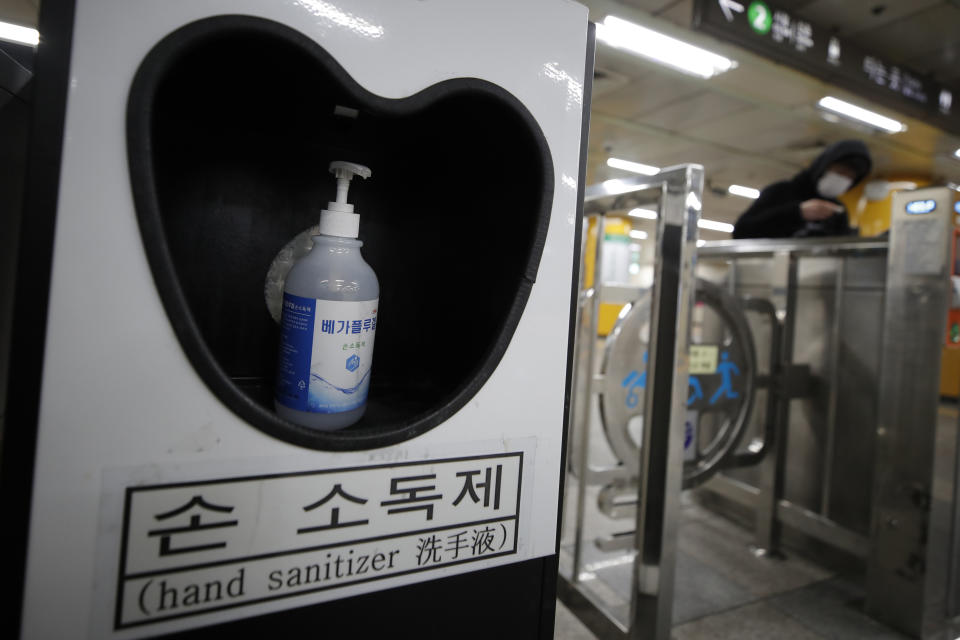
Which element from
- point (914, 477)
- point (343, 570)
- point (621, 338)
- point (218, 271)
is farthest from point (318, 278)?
point (914, 477)

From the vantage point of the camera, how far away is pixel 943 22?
3193 millimetres

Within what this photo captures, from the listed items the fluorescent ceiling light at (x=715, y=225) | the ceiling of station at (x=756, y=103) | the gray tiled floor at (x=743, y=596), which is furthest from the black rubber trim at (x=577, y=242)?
the fluorescent ceiling light at (x=715, y=225)

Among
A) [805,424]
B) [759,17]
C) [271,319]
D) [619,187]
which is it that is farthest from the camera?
[759,17]

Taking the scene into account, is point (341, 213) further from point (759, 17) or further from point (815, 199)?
point (759, 17)

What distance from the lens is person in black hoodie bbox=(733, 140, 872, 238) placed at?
2.01m

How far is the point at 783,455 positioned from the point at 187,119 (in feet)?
7.39

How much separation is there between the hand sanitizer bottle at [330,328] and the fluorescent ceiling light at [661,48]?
306 cm

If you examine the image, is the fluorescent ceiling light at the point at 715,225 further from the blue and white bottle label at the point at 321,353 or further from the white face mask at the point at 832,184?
the blue and white bottle label at the point at 321,353

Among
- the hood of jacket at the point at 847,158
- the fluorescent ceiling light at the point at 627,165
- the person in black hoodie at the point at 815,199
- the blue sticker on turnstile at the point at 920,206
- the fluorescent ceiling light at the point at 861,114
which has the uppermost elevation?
the fluorescent ceiling light at the point at 627,165

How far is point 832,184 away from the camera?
6.82 ft

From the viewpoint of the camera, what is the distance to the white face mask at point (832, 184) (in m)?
2.06

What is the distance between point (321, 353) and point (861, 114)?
5.12 meters

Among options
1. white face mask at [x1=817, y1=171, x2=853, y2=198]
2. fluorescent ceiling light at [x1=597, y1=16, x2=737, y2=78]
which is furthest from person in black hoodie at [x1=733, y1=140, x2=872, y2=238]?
fluorescent ceiling light at [x1=597, y1=16, x2=737, y2=78]

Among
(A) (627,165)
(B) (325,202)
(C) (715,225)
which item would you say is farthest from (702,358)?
(C) (715,225)
